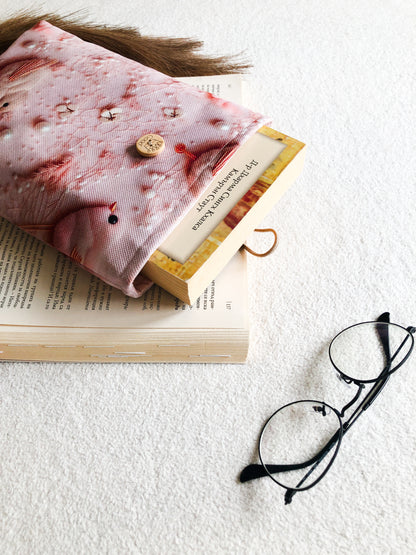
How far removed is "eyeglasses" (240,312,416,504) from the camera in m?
0.35

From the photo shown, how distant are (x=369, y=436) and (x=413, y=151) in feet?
0.94

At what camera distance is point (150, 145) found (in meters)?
0.39

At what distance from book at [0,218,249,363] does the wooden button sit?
10 centimetres

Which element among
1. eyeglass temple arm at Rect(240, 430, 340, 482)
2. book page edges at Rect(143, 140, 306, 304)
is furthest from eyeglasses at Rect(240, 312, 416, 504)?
book page edges at Rect(143, 140, 306, 304)

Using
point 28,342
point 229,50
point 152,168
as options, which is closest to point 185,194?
point 152,168

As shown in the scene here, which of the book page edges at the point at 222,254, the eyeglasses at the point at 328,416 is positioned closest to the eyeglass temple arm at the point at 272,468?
the eyeglasses at the point at 328,416

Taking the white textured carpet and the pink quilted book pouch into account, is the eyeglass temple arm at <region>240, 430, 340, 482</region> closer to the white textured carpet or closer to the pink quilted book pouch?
the white textured carpet

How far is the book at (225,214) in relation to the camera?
1.18 ft

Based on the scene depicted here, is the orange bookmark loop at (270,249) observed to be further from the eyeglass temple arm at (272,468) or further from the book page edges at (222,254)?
the eyeglass temple arm at (272,468)

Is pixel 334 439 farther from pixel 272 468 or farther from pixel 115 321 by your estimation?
pixel 115 321

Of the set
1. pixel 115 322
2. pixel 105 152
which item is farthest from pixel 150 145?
pixel 115 322

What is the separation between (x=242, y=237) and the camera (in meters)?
0.40

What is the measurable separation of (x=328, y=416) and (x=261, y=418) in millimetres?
47

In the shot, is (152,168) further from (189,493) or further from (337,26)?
(337,26)
